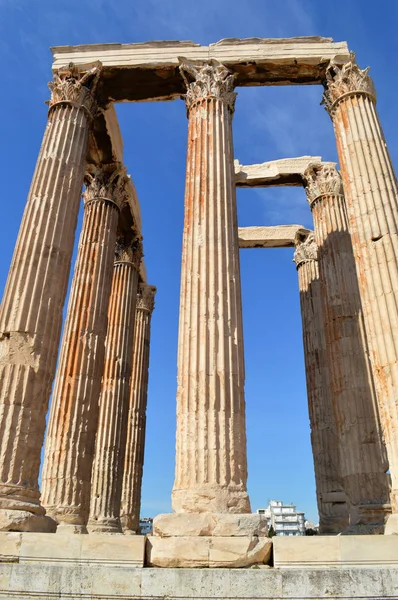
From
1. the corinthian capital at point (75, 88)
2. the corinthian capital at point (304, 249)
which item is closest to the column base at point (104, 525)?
the corinthian capital at point (75, 88)

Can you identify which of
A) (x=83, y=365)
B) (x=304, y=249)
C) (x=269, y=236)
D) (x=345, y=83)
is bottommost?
(x=83, y=365)

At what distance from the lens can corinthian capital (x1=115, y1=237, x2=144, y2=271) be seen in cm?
2464

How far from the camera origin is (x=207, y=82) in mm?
16484

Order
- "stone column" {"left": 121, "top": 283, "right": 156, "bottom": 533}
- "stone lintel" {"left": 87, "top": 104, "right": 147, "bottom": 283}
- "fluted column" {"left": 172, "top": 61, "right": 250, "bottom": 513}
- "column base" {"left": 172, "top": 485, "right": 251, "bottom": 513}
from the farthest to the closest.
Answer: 1. "stone column" {"left": 121, "top": 283, "right": 156, "bottom": 533}
2. "stone lintel" {"left": 87, "top": 104, "right": 147, "bottom": 283}
3. "fluted column" {"left": 172, "top": 61, "right": 250, "bottom": 513}
4. "column base" {"left": 172, "top": 485, "right": 251, "bottom": 513}

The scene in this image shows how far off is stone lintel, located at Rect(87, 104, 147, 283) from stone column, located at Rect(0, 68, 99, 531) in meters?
2.18

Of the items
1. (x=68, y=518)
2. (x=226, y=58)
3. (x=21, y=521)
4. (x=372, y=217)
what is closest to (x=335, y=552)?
(x=21, y=521)

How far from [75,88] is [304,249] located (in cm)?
1394

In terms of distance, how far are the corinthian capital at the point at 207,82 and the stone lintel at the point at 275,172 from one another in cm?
770

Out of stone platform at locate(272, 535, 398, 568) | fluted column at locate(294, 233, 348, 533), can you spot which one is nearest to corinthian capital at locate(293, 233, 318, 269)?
fluted column at locate(294, 233, 348, 533)

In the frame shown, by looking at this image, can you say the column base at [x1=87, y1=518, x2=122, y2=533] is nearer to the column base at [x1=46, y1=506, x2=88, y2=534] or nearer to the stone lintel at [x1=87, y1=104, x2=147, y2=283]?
the column base at [x1=46, y1=506, x2=88, y2=534]

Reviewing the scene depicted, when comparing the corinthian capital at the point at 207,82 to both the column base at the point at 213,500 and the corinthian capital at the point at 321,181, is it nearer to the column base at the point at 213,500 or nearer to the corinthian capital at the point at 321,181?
the corinthian capital at the point at 321,181

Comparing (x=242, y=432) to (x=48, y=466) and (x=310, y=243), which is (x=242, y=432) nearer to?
(x=48, y=466)

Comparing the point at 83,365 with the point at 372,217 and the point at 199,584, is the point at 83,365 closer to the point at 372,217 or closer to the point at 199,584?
the point at 372,217

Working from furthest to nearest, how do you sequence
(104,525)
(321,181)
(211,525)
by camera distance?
1. (321,181)
2. (104,525)
3. (211,525)
